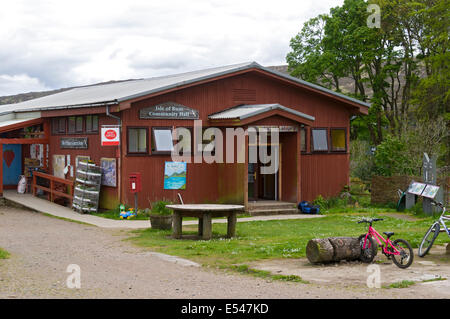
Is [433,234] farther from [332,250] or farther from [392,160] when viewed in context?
[392,160]

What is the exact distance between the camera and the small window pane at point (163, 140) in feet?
76.2

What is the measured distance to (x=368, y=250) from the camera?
1273 cm

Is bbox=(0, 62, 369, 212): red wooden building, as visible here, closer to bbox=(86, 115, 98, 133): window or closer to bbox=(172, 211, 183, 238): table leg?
bbox=(86, 115, 98, 133): window

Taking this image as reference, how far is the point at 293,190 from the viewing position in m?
24.6

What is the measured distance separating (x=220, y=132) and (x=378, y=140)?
89.4 ft

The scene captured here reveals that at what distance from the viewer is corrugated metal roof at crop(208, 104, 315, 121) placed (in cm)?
2293

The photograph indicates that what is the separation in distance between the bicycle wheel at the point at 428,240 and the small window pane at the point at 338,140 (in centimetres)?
1337

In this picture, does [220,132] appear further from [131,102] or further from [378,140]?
[378,140]

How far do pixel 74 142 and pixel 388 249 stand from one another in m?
16.7

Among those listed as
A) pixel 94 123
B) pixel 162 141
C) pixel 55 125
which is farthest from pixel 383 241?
pixel 55 125

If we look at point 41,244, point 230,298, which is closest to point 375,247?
point 230,298
